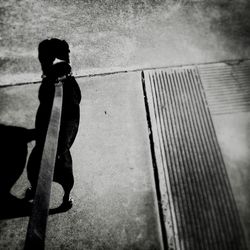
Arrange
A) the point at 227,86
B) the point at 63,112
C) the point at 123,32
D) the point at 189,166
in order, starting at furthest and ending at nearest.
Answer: the point at 123,32, the point at 227,86, the point at 63,112, the point at 189,166

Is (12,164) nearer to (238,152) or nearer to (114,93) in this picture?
(114,93)

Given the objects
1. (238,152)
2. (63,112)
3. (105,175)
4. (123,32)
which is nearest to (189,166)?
(238,152)

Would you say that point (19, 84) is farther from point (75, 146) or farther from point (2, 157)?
point (75, 146)

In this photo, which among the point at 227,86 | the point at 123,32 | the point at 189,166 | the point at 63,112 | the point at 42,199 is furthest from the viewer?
the point at 123,32

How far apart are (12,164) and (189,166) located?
1744 mm

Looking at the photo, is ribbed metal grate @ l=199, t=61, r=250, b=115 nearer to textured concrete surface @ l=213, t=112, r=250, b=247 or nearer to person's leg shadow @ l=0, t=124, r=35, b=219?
textured concrete surface @ l=213, t=112, r=250, b=247

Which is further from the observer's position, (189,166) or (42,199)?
(189,166)

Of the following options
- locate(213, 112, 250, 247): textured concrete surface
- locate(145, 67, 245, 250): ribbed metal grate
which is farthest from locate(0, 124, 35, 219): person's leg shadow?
locate(213, 112, 250, 247): textured concrete surface

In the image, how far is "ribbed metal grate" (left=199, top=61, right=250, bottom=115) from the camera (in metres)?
2.55

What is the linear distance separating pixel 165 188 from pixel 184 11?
2479mm

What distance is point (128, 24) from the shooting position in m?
3.17

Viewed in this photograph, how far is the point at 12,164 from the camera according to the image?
232cm

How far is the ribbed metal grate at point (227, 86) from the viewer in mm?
A: 2545

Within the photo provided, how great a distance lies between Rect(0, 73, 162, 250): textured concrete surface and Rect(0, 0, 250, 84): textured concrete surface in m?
0.35
